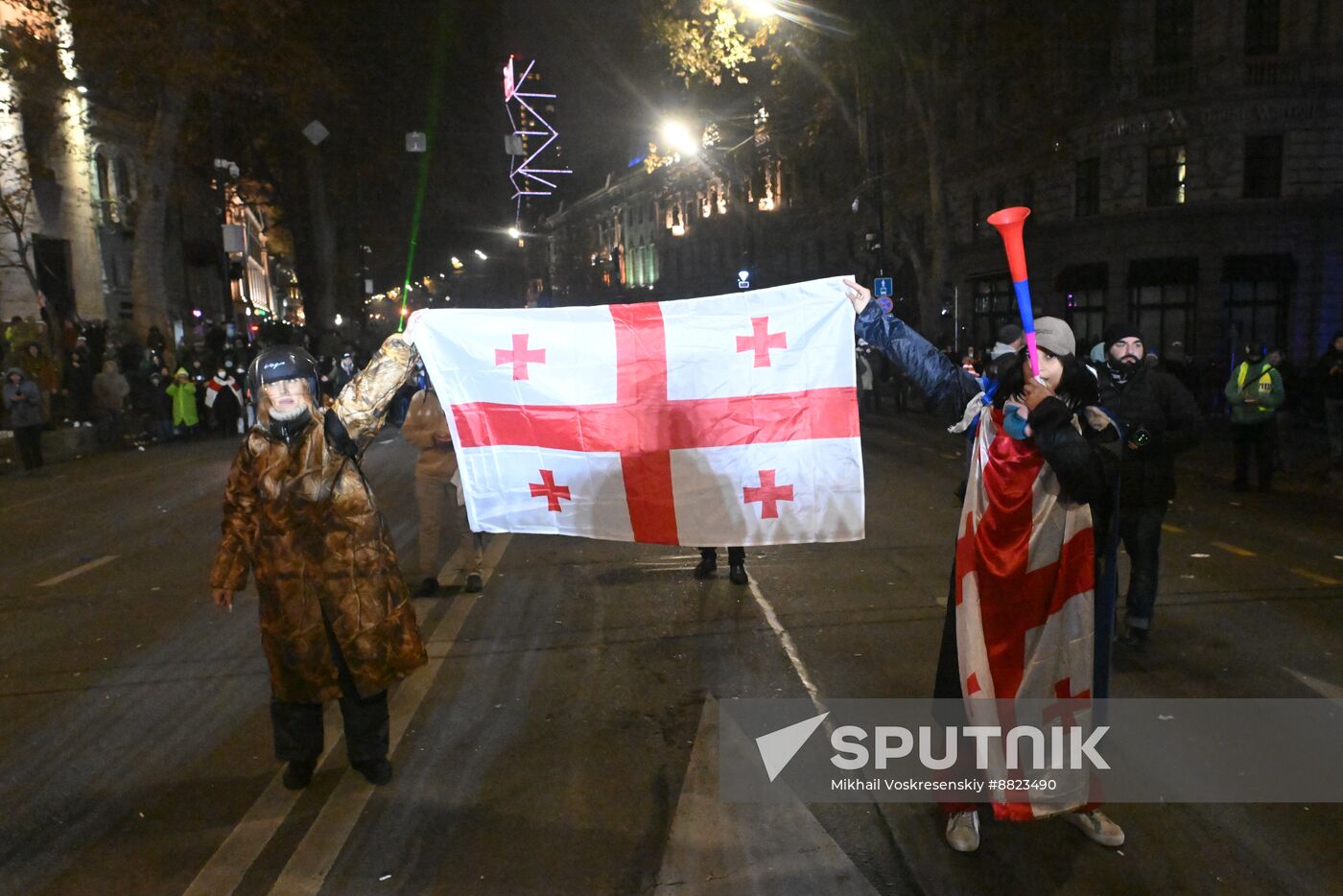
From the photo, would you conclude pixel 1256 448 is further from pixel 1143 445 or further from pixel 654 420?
→ pixel 654 420

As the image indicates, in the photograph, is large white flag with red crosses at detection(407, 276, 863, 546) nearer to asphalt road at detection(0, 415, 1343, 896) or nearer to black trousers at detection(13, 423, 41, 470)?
asphalt road at detection(0, 415, 1343, 896)

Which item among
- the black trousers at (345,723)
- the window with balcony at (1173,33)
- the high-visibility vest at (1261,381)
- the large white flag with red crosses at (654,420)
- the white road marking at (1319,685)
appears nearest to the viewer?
the black trousers at (345,723)

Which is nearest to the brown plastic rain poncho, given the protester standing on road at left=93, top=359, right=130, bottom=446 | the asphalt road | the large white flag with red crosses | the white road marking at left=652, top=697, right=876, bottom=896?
the asphalt road

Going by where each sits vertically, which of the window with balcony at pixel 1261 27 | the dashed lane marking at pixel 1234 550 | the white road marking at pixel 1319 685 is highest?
the window with balcony at pixel 1261 27

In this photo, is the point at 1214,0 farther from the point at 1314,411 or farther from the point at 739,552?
the point at 739,552

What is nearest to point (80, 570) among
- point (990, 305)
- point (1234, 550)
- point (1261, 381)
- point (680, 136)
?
point (1234, 550)

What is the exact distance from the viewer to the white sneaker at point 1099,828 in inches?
146

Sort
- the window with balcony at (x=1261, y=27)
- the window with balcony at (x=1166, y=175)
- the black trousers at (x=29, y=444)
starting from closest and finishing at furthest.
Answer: the black trousers at (x=29, y=444) → the window with balcony at (x=1261, y=27) → the window with balcony at (x=1166, y=175)

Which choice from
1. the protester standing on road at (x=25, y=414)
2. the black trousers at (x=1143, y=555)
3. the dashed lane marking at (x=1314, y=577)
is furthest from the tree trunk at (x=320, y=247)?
the black trousers at (x=1143, y=555)

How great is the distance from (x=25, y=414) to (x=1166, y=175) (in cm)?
2751

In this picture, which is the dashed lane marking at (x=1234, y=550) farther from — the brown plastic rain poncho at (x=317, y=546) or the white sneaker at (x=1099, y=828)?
the brown plastic rain poncho at (x=317, y=546)

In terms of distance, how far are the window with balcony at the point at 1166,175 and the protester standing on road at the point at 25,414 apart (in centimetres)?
2713

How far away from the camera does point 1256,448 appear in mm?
12305

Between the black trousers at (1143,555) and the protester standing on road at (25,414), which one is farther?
the protester standing on road at (25,414)
